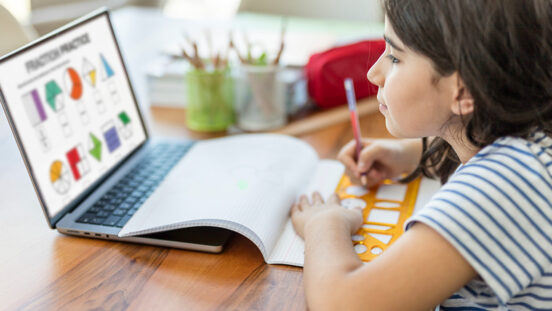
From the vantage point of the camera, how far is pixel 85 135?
0.89 metres

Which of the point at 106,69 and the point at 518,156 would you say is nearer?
the point at 518,156

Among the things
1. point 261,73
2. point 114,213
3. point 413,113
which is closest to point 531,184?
point 413,113

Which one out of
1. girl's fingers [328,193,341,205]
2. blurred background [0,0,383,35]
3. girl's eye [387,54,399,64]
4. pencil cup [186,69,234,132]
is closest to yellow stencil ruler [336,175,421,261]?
girl's fingers [328,193,341,205]

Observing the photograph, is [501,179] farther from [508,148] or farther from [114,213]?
[114,213]

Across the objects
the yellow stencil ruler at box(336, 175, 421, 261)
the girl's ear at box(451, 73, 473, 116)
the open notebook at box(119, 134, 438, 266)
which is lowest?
the yellow stencil ruler at box(336, 175, 421, 261)

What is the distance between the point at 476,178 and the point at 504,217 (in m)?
0.05

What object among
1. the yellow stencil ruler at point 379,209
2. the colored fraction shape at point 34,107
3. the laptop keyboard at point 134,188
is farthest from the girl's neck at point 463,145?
the colored fraction shape at point 34,107

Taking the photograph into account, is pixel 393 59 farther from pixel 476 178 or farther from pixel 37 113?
pixel 37 113

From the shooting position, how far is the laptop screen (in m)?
0.77

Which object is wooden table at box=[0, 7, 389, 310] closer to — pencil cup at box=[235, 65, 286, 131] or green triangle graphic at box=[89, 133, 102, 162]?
green triangle graphic at box=[89, 133, 102, 162]

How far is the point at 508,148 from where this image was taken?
633 mm

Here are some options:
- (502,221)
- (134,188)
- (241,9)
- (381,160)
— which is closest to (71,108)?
(134,188)

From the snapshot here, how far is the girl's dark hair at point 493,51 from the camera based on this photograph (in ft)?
1.96

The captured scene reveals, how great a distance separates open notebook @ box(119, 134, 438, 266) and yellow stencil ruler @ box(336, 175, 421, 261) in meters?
0.04
